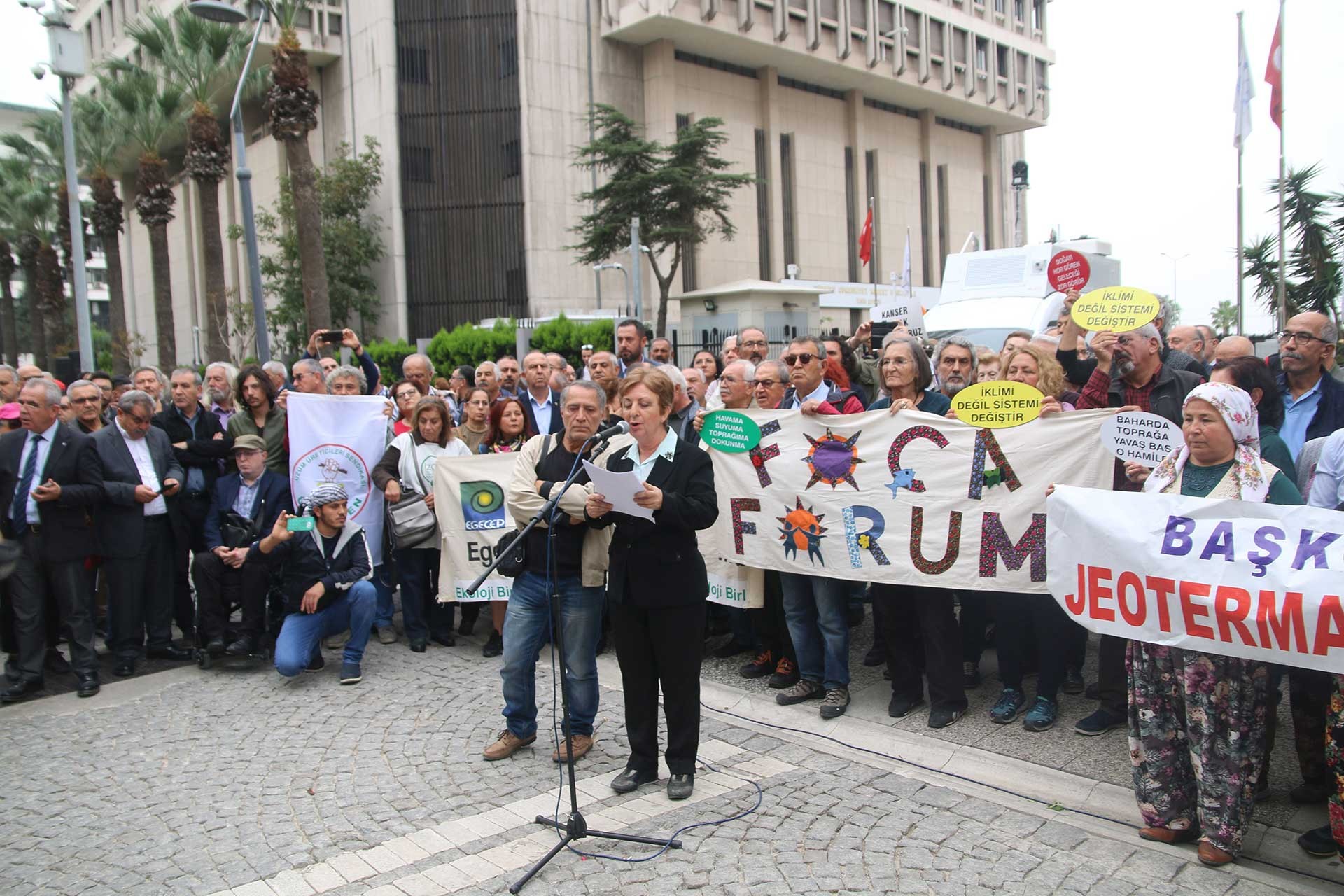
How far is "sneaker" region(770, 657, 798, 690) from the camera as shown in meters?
6.64

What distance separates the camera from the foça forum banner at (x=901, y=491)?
5633 mm

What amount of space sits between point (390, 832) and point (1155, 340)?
4.94 m

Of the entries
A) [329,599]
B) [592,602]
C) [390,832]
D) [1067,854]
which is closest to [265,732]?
[329,599]

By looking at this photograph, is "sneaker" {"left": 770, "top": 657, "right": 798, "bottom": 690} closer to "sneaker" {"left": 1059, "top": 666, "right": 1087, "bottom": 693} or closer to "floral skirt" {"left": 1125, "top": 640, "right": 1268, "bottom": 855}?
"sneaker" {"left": 1059, "top": 666, "right": 1087, "bottom": 693}

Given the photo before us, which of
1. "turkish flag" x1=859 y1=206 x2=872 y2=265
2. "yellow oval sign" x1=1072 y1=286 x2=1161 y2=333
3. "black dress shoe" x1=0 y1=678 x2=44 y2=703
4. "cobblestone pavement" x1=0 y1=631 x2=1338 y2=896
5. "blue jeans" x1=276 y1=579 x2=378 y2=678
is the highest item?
"turkish flag" x1=859 y1=206 x2=872 y2=265

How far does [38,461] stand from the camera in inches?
280

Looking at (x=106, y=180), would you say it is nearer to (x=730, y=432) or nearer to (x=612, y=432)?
(x=730, y=432)

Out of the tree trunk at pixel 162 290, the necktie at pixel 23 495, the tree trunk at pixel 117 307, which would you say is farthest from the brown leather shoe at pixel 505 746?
the tree trunk at pixel 117 307

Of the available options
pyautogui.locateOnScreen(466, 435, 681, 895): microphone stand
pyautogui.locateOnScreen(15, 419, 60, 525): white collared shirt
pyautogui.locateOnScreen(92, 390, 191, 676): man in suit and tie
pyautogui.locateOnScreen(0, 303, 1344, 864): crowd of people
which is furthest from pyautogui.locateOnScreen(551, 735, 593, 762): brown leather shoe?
pyautogui.locateOnScreen(15, 419, 60, 525): white collared shirt

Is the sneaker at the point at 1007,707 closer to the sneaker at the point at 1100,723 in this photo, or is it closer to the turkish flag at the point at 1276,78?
the sneaker at the point at 1100,723

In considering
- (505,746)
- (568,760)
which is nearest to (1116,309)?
(568,760)

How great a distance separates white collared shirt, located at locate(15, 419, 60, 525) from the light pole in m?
10.3

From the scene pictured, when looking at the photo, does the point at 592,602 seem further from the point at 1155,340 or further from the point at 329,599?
the point at 1155,340

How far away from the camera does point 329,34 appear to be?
42188mm
